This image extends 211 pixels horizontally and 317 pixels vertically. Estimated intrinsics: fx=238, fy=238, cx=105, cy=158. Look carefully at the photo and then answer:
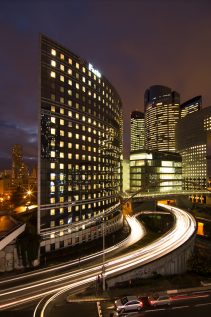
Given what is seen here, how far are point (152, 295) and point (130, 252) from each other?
18.7 metres

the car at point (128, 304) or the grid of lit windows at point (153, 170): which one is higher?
the grid of lit windows at point (153, 170)

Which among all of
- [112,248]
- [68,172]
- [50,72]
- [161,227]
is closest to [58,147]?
[68,172]

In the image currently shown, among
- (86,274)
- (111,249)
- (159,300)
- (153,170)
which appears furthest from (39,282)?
(153,170)

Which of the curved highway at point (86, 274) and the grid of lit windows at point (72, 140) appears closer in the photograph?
the curved highway at point (86, 274)

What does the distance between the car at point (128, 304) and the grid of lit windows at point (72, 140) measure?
30.0m

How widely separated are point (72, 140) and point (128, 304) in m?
44.9

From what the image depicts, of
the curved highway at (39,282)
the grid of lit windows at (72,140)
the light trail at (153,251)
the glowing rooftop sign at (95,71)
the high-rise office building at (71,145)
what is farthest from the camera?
the glowing rooftop sign at (95,71)

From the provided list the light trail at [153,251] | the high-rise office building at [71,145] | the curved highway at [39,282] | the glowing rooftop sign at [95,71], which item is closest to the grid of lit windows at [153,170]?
the high-rise office building at [71,145]

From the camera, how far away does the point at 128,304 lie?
102 ft

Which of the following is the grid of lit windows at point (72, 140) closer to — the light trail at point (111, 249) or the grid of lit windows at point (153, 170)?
the light trail at point (111, 249)

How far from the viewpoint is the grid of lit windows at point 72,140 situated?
59594 millimetres

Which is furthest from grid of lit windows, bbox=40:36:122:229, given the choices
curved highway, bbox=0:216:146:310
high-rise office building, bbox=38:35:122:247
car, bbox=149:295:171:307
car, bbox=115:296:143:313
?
car, bbox=149:295:171:307

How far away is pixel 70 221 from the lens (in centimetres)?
6244

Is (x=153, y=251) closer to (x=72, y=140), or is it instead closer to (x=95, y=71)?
(x=72, y=140)
